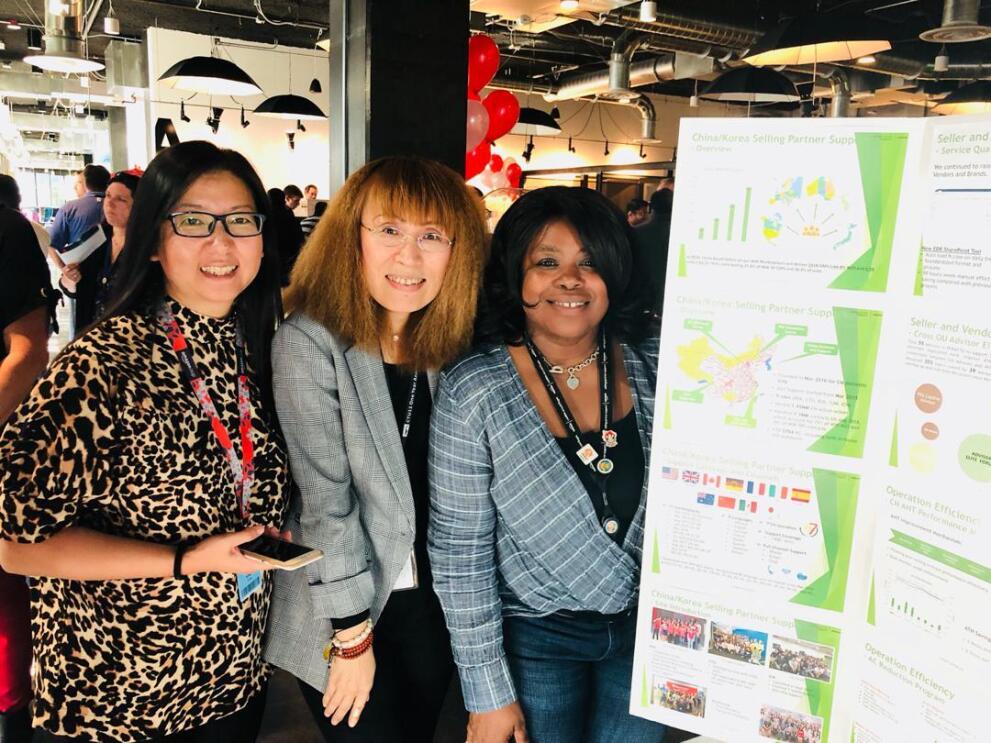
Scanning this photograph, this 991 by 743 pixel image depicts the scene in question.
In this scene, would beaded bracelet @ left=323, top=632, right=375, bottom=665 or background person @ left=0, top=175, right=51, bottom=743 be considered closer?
beaded bracelet @ left=323, top=632, right=375, bottom=665

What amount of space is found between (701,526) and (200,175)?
1.15 meters

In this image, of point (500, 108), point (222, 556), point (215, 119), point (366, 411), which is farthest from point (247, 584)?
point (215, 119)

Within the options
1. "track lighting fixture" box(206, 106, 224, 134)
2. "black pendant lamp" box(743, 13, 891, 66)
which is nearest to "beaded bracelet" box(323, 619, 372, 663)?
"black pendant lamp" box(743, 13, 891, 66)

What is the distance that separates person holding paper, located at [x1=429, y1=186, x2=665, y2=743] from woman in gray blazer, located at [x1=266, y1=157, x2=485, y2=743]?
3.0 inches

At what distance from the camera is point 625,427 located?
170cm

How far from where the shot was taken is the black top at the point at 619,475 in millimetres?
1650

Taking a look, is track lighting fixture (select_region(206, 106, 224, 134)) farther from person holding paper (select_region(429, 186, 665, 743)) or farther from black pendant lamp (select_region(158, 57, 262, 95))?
person holding paper (select_region(429, 186, 665, 743))

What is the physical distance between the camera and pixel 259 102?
36.4 feet

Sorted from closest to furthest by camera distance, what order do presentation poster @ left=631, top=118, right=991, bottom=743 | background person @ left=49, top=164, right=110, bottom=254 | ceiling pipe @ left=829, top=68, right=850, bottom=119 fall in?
presentation poster @ left=631, top=118, right=991, bottom=743, background person @ left=49, top=164, right=110, bottom=254, ceiling pipe @ left=829, top=68, right=850, bottom=119

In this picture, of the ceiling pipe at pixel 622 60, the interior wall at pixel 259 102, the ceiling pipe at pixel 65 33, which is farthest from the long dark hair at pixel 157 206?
the interior wall at pixel 259 102

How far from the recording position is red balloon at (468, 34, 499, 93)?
4.70 metres

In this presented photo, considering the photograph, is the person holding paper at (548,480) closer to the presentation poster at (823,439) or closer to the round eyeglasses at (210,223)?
the presentation poster at (823,439)

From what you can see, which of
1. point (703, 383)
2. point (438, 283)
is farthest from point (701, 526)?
point (438, 283)

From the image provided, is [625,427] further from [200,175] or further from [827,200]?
[200,175]
